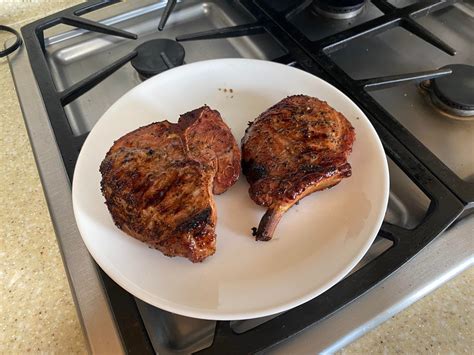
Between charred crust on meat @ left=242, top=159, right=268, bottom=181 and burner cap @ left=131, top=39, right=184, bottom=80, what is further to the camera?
burner cap @ left=131, top=39, right=184, bottom=80

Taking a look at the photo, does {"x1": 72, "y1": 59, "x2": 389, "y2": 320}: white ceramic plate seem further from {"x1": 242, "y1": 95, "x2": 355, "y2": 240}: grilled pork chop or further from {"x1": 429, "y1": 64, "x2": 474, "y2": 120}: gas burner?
{"x1": 429, "y1": 64, "x2": 474, "y2": 120}: gas burner

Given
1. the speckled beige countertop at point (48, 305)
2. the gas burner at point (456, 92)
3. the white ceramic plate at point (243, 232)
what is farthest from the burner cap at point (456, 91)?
the speckled beige countertop at point (48, 305)

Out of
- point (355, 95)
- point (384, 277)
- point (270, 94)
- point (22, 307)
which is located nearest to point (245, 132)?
point (270, 94)

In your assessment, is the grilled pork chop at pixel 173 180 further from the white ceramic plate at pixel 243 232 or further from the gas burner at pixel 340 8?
the gas burner at pixel 340 8

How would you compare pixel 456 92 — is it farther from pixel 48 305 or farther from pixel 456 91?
pixel 48 305

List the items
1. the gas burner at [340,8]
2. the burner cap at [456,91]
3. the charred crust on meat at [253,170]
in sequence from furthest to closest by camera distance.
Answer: the gas burner at [340,8], the burner cap at [456,91], the charred crust on meat at [253,170]

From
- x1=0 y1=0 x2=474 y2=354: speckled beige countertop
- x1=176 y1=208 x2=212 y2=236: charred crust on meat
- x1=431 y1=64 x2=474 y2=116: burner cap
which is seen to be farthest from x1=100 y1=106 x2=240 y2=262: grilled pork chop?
x1=431 y1=64 x2=474 y2=116: burner cap
